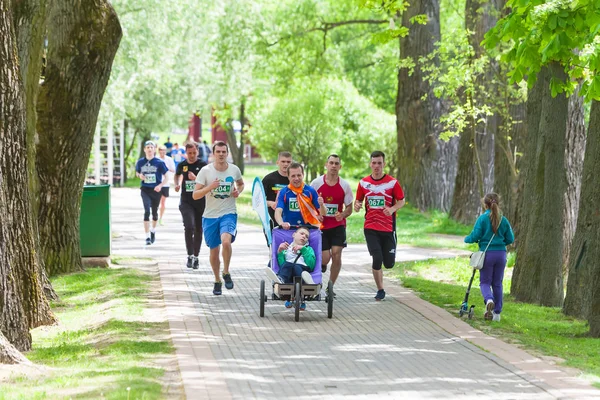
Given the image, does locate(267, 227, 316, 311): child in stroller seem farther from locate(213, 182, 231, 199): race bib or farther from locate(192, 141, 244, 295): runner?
locate(213, 182, 231, 199): race bib

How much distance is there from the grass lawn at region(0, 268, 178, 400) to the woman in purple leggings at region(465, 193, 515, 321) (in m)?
3.60

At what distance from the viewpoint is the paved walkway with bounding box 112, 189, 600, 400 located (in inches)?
333

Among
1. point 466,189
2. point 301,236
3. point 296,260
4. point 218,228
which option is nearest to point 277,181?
point 218,228

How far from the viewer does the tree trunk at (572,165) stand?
1700 centimetres

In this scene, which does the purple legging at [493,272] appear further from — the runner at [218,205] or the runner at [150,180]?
the runner at [150,180]

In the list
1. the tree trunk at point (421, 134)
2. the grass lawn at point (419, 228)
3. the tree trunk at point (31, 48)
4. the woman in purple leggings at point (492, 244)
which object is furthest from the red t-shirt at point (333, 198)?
the tree trunk at point (421, 134)

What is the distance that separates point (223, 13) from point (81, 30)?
2240cm

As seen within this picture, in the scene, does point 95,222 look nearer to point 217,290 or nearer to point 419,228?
point 217,290

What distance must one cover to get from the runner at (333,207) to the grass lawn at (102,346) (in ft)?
7.53

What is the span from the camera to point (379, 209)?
45.1 feet

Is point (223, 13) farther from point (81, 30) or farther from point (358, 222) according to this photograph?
point (81, 30)

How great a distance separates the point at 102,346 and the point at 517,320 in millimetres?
4827

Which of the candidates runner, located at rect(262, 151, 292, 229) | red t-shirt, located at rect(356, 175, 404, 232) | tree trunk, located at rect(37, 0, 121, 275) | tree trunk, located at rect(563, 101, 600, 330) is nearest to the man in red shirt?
red t-shirt, located at rect(356, 175, 404, 232)

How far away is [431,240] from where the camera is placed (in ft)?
78.6
